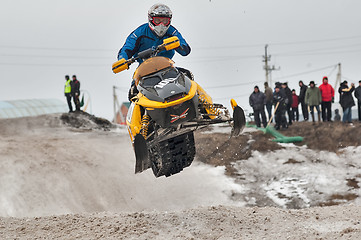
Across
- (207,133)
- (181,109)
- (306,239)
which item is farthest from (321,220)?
(207,133)

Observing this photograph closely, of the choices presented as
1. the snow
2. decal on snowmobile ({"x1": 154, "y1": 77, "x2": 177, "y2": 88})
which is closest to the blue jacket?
decal on snowmobile ({"x1": 154, "y1": 77, "x2": 177, "y2": 88})

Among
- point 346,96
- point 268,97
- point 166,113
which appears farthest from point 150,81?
point 346,96

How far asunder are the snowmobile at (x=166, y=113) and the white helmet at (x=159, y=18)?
0.40m

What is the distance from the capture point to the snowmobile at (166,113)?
6.30 metres

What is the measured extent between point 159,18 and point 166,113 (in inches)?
64.3

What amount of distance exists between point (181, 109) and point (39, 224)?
4.50m

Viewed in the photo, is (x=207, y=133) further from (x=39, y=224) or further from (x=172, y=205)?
(x=39, y=224)

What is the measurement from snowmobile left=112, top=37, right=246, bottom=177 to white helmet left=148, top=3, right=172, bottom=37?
0.40 m

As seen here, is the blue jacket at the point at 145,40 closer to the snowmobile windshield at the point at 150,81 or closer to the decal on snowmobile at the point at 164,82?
the snowmobile windshield at the point at 150,81

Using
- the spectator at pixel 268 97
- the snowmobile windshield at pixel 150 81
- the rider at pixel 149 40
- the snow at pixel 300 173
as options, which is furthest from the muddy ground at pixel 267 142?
the snowmobile windshield at pixel 150 81

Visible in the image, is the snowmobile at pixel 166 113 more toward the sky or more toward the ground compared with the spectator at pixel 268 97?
more toward the sky

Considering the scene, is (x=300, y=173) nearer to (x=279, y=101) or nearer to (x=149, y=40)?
(x=279, y=101)

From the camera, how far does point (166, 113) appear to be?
20.5 feet

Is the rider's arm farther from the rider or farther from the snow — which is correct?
the snow
